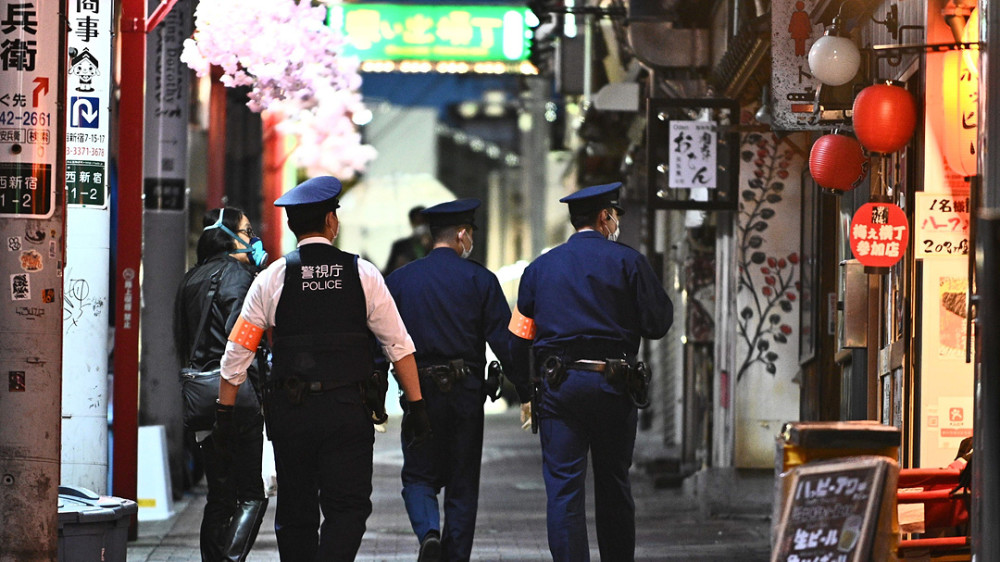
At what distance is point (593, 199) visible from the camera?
9.95 metres

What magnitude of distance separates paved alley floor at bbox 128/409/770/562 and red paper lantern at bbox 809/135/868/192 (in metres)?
2.80

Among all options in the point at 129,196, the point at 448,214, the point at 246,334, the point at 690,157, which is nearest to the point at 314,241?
the point at 246,334

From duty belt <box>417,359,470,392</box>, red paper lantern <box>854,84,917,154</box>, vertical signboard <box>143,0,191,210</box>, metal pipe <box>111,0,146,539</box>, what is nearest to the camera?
red paper lantern <box>854,84,917,154</box>

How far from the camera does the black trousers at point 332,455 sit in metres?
8.63

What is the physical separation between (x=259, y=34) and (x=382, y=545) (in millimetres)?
3884

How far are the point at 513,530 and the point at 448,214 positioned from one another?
3.82 m

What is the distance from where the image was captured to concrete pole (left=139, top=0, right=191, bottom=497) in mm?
14992

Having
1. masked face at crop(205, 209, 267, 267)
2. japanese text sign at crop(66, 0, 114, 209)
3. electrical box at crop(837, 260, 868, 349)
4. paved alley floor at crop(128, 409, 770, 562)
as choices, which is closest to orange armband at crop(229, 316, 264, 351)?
masked face at crop(205, 209, 267, 267)

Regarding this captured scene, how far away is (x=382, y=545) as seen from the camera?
1252cm

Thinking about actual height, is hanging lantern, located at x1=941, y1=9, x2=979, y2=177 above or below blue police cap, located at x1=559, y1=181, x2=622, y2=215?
above

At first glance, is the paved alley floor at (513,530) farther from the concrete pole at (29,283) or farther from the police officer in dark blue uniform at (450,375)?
the concrete pole at (29,283)

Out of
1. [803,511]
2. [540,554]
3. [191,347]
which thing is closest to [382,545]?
[540,554]

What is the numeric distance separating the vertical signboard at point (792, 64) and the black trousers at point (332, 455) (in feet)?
13.5

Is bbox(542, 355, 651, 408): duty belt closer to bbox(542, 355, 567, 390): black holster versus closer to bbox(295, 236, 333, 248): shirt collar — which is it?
bbox(542, 355, 567, 390): black holster
